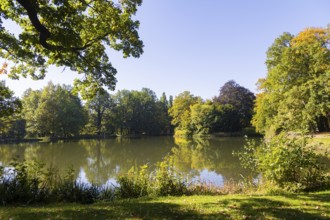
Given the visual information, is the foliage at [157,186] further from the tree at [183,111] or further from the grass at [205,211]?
the tree at [183,111]

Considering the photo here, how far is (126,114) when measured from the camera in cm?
7262

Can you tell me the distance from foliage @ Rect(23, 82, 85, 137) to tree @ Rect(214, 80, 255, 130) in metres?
31.2

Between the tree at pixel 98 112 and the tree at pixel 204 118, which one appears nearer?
the tree at pixel 204 118

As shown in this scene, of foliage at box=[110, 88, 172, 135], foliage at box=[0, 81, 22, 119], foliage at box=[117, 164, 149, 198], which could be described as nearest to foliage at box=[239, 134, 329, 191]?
foliage at box=[117, 164, 149, 198]

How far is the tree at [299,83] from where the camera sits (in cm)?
2347

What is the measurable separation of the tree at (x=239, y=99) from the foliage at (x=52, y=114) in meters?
31.2

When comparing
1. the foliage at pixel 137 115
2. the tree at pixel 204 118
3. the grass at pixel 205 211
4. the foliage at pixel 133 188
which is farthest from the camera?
Result: the foliage at pixel 137 115

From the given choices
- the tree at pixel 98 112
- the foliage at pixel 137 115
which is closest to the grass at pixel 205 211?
the foliage at pixel 137 115

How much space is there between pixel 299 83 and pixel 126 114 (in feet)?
167

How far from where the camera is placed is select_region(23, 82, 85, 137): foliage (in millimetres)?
52641

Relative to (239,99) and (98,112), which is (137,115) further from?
(239,99)

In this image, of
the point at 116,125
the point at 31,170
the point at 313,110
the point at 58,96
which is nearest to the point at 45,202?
the point at 31,170

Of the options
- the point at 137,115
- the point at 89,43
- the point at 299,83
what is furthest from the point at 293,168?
the point at 137,115

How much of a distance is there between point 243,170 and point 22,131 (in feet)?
173
